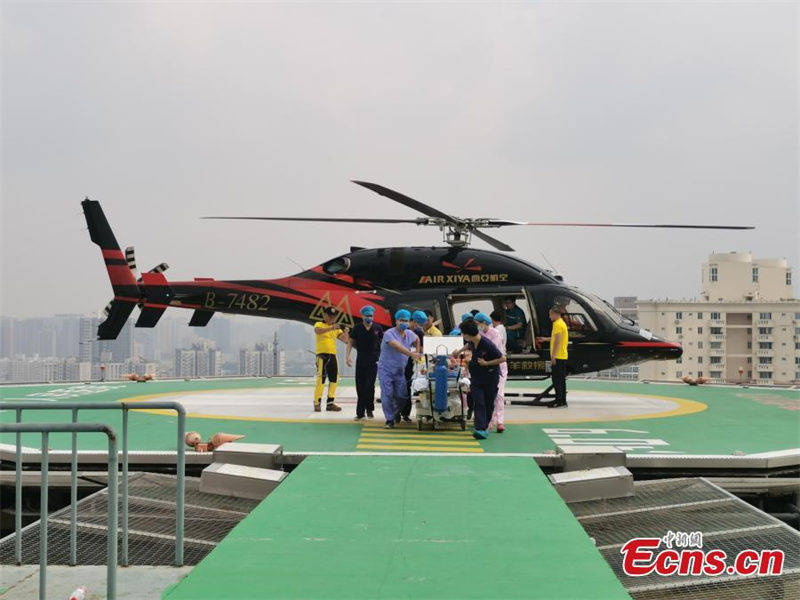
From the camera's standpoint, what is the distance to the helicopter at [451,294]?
13734 mm

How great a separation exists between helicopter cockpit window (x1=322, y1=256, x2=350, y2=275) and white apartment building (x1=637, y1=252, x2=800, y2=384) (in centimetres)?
10281

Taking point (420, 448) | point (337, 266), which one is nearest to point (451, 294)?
point (337, 266)

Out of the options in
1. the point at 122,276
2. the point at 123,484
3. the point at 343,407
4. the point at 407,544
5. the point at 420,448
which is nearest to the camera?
the point at 407,544

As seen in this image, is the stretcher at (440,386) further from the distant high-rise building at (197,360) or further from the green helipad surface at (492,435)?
the distant high-rise building at (197,360)

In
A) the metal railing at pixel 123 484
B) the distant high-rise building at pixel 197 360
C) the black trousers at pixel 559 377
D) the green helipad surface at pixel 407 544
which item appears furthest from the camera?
the distant high-rise building at pixel 197 360

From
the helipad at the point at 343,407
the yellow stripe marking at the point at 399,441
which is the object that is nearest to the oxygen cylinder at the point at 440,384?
the yellow stripe marking at the point at 399,441

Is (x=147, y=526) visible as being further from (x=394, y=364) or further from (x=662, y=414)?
(x=662, y=414)

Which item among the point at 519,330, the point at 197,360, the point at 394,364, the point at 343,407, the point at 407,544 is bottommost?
the point at 197,360

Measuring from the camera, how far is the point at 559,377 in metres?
13.0

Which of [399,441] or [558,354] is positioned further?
[558,354]

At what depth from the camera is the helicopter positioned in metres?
13.7

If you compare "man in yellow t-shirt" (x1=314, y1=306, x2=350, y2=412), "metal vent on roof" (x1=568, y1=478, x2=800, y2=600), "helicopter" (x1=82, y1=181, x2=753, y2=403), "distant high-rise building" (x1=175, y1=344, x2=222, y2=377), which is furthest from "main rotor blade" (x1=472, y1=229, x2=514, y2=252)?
"distant high-rise building" (x1=175, y1=344, x2=222, y2=377)

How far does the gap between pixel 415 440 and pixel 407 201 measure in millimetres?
4925

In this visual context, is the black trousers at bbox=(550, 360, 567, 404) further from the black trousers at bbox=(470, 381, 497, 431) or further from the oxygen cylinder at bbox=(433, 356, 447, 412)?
the black trousers at bbox=(470, 381, 497, 431)
